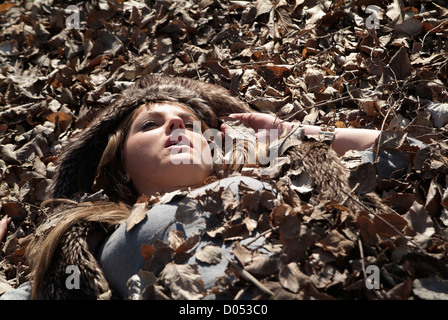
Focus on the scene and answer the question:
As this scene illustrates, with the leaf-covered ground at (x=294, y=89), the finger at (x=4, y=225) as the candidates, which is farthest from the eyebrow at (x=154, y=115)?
the finger at (x=4, y=225)

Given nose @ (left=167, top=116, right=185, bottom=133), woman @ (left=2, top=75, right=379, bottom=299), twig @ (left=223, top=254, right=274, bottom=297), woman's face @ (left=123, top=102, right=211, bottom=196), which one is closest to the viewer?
twig @ (left=223, top=254, right=274, bottom=297)

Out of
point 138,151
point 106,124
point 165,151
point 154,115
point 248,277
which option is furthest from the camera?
point 106,124

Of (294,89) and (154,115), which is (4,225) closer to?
(154,115)

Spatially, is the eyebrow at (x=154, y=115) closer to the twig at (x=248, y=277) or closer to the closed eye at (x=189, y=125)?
the closed eye at (x=189, y=125)

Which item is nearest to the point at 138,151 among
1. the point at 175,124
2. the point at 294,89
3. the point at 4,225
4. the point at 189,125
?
the point at 175,124

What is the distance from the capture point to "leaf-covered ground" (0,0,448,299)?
81.4 inches

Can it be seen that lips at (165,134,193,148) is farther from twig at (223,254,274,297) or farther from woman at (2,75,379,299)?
twig at (223,254,274,297)

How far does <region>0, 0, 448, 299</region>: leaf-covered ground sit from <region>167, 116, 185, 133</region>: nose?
2.18ft

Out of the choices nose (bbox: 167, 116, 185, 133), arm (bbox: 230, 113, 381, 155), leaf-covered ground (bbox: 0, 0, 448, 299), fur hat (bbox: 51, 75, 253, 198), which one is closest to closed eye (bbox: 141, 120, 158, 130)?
nose (bbox: 167, 116, 185, 133)

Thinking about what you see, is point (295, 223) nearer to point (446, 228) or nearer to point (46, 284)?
point (446, 228)

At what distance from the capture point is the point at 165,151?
2.75 meters

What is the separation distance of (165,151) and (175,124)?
0.22m

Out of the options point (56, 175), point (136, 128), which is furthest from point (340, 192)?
point (56, 175)
